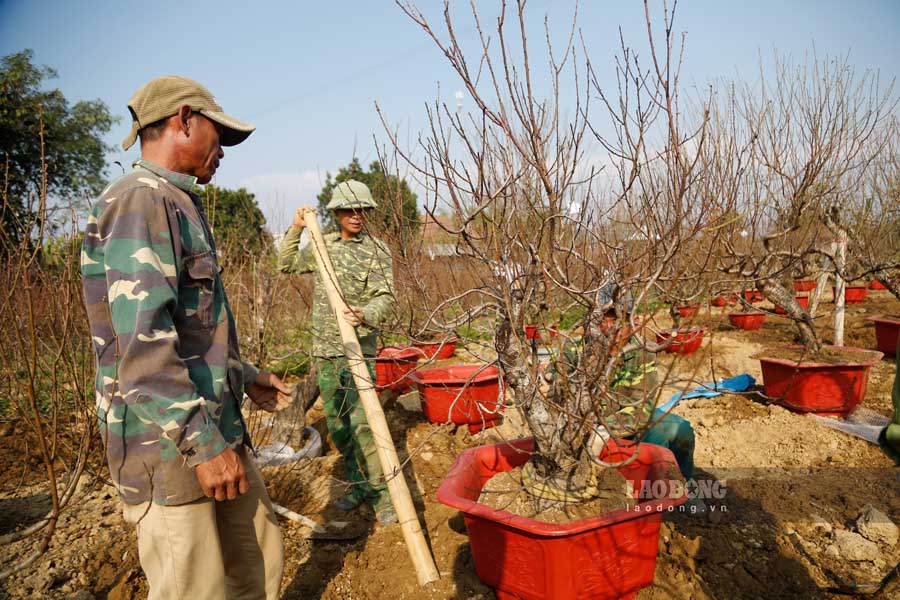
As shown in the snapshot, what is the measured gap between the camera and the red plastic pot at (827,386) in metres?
4.09

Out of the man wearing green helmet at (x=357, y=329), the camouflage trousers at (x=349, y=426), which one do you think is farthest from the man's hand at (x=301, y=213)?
the camouflage trousers at (x=349, y=426)

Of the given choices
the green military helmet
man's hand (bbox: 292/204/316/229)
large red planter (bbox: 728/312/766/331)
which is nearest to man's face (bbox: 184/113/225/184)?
man's hand (bbox: 292/204/316/229)

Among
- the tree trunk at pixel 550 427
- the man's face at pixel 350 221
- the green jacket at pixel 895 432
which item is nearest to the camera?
the green jacket at pixel 895 432

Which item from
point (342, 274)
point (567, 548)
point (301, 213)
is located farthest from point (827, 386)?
point (301, 213)

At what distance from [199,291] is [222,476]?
49 centimetres

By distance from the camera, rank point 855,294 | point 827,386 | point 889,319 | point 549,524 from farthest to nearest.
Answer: point 855,294
point 889,319
point 827,386
point 549,524

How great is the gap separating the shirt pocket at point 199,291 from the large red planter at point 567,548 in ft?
3.44

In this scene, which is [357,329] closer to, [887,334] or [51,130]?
[887,334]

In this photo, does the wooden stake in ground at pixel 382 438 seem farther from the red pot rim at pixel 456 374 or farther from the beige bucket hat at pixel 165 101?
the red pot rim at pixel 456 374

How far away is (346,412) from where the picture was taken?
9.61 feet

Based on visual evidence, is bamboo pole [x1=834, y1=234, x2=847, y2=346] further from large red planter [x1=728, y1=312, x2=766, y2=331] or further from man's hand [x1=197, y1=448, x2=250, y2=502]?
man's hand [x1=197, y1=448, x2=250, y2=502]

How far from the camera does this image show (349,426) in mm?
2918

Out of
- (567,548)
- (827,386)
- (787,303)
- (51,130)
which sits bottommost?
(827,386)

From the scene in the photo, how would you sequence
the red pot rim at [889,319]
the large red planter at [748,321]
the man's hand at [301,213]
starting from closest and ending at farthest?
the man's hand at [301,213], the red pot rim at [889,319], the large red planter at [748,321]
